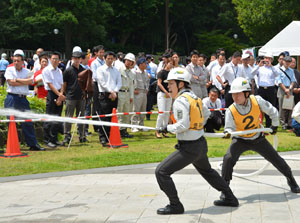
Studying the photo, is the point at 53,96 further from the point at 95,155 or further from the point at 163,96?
the point at 163,96

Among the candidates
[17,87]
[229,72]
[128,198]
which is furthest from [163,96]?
[128,198]

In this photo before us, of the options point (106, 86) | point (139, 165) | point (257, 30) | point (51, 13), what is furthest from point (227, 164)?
point (257, 30)

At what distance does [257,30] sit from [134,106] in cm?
3269

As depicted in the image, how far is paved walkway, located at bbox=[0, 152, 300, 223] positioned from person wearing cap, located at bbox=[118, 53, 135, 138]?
13.6 feet

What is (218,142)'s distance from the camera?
13281 mm

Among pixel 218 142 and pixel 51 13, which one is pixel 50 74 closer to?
pixel 218 142

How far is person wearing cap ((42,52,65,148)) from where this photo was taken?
12.2 metres

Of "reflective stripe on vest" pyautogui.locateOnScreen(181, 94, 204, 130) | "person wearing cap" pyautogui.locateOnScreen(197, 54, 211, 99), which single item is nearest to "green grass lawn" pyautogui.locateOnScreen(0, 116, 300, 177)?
"person wearing cap" pyautogui.locateOnScreen(197, 54, 211, 99)

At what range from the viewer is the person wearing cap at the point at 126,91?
45.2 feet

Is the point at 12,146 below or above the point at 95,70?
below

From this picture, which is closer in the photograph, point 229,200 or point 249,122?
point 229,200

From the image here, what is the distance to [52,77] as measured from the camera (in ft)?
40.2

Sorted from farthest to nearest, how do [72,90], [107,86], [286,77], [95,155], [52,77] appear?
[286,77] → [107,86] → [72,90] → [52,77] → [95,155]

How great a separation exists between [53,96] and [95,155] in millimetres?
2014
